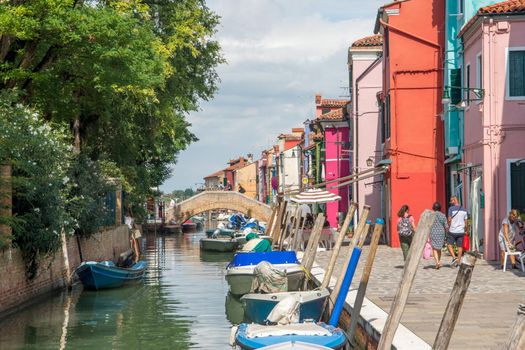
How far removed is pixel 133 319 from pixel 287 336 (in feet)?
29.7

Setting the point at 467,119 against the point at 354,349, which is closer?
the point at 354,349

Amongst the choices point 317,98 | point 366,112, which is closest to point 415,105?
point 366,112

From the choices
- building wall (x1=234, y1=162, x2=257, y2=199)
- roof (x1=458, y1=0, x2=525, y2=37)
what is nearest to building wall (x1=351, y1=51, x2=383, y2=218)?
roof (x1=458, y1=0, x2=525, y2=37)

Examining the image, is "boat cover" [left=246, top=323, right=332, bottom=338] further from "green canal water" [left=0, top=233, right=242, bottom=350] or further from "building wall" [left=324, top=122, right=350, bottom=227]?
"building wall" [left=324, top=122, right=350, bottom=227]

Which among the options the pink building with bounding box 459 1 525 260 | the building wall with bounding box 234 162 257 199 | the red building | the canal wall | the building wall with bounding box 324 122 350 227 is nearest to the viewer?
the canal wall

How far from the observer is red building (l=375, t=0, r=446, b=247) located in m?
30.3

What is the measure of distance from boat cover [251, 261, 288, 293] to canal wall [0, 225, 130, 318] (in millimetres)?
5366

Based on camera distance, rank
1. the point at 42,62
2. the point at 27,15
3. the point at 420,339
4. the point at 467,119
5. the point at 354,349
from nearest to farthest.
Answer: the point at 420,339 → the point at 354,349 → the point at 27,15 → the point at 42,62 → the point at 467,119

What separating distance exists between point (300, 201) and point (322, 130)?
59.4 ft

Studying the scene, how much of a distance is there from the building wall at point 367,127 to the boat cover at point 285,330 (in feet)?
88.3

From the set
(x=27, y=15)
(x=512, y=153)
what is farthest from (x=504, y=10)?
(x=27, y=15)

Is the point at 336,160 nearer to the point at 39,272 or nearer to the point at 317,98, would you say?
the point at 317,98

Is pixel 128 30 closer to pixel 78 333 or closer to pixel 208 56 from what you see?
pixel 78 333

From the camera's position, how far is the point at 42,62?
2328 cm
